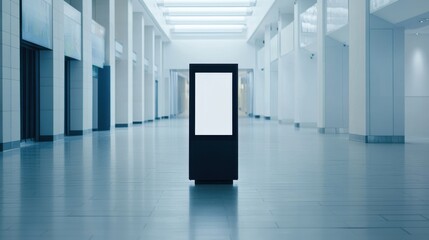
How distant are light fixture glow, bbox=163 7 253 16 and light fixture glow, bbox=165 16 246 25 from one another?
299 cm

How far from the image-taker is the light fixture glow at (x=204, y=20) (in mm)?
45594

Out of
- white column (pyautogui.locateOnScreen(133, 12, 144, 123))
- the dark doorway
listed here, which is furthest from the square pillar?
white column (pyautogui.locateOnScreen(133, 12, 144, 123))

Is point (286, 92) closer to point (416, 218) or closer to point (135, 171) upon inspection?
point (135, 171)

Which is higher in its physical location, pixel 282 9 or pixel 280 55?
pixel 282 9

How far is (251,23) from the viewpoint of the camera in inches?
1822

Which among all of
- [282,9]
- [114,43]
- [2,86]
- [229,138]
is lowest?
[229,138]

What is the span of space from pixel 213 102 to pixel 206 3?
105 ft

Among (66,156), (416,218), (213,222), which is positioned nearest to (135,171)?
(66,156)

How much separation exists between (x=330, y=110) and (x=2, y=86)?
15193mm

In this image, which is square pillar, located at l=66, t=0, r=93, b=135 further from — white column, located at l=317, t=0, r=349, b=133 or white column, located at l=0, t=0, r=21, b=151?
white column, located at l=317, t=0, r=349, b=133

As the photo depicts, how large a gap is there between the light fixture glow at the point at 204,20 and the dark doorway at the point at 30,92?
28069 millimetres

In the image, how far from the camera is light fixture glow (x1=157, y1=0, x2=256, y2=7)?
38656 millimetres

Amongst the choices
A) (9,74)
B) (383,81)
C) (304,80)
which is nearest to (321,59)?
(304,80)

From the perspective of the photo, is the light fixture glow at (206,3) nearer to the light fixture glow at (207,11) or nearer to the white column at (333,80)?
the light fixture glow at (207,11)
